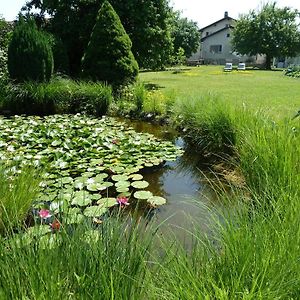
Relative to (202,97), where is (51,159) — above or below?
below

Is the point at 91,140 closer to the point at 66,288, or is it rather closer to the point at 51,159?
the point at 51,159

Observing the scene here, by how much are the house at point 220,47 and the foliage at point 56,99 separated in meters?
41.2

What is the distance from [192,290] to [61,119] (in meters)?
6.31

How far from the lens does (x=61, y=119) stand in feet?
23.8

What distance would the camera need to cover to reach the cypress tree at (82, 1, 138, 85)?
10219 millimetres

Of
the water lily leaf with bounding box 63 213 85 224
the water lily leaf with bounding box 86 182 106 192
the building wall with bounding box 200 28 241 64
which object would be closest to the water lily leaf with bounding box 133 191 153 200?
the water lily leaf with bounding box 86 182 106 192

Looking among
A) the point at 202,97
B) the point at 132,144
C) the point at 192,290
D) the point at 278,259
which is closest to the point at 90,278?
the point at 192,290

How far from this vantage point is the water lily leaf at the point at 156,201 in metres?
3.61

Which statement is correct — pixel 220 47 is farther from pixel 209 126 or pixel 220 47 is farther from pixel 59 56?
pixel 209 126

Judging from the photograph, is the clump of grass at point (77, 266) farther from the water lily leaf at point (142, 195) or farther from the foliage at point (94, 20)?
the foliage at point (94, 20)

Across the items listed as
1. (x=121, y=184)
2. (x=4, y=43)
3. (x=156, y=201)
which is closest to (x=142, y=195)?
(x=156, y=201)

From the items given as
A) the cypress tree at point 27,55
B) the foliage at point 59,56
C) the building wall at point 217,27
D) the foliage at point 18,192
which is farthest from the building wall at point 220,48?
the foliage at point 18,192

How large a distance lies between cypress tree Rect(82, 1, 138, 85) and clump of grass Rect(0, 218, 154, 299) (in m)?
8.99

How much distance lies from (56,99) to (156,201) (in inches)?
227
